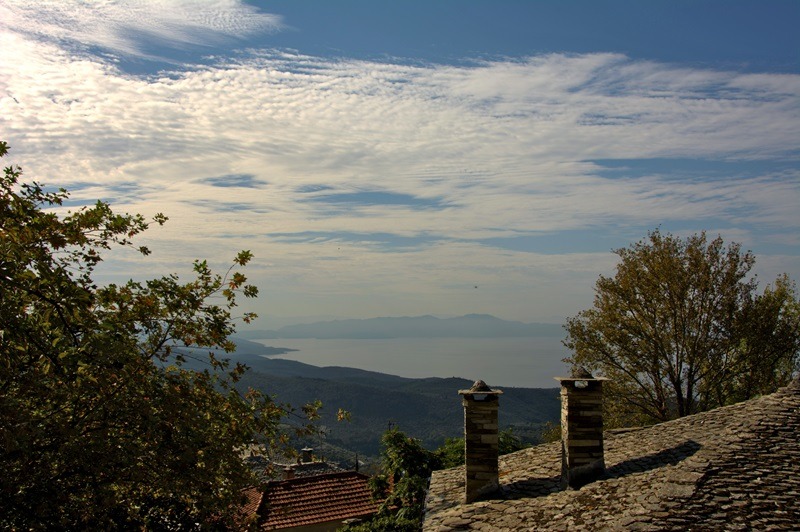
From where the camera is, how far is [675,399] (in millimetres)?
31297

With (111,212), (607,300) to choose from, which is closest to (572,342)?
(607,300)

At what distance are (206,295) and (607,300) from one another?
24.6m

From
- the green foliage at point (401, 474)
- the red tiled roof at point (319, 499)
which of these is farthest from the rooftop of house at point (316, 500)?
the green foliage at point (401, 474)

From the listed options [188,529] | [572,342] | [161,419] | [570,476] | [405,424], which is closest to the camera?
[161,419]

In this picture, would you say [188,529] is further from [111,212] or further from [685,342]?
[685,342]

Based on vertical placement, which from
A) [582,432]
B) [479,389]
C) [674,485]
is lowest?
[674,485]

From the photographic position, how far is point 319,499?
27.8 m

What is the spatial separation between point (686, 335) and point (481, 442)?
2032 cm

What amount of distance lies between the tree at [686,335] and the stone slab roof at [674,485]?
16963mm

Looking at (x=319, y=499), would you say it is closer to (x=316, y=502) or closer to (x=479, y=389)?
(x=316, y=502)

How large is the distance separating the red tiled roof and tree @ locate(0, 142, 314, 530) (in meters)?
15.6

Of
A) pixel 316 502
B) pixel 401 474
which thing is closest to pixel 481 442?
pixel 401 474

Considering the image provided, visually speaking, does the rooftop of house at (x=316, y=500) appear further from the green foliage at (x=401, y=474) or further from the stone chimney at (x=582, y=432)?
the stone chimney at (x=582, y=432)

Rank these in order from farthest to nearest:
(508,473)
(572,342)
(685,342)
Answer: (572,342)
(685,342)
(508,473)
